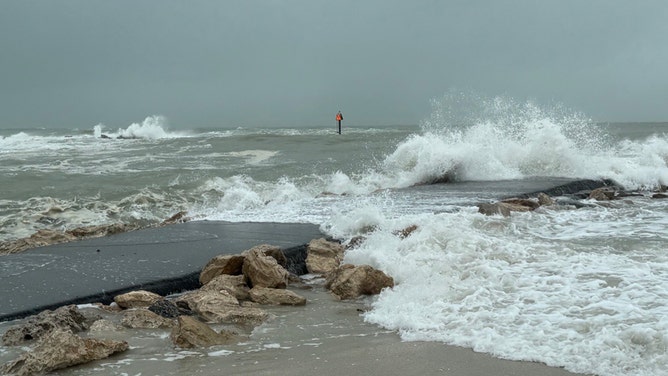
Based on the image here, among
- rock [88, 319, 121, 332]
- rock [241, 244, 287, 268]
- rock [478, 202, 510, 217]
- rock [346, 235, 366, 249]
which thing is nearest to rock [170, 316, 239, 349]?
rock [88, 319, 121, 332]

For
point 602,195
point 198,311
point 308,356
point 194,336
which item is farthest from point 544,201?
point 194,336

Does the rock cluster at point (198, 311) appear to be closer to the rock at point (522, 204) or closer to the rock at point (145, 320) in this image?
the rock at point (145, 320)

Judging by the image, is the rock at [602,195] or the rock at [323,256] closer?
the rock at [323,256]

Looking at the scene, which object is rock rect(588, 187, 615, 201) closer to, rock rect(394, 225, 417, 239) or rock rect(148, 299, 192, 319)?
rock rect(394, 225, 417, 239)

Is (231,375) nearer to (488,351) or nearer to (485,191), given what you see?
(488,351)

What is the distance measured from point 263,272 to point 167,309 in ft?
3.18

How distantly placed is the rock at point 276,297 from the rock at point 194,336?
88cm

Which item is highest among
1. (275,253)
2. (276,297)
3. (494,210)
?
(494,210)

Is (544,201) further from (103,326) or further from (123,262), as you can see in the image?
(103,326)

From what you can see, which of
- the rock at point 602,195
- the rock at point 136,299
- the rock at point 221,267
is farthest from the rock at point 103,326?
the rock at point 602,195

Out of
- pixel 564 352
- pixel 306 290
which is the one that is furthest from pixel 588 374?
pixel 306 290

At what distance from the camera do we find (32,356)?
10.0 ft

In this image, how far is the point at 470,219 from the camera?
6.29 meters

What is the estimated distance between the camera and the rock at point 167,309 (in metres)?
3.98
